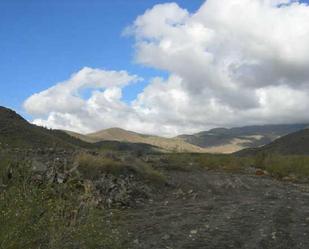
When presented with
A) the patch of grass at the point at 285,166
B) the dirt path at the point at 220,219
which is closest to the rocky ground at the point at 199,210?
the dirt path at the point at 220,219

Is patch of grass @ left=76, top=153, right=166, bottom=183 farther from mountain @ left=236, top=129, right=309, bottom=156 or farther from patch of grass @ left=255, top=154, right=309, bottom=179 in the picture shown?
mountain @ left=236, top=129, right=309, bottom=156

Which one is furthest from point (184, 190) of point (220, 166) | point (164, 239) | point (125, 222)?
point (220, 166)

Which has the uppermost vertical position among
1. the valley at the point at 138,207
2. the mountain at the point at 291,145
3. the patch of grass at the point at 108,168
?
the mountain at the point at 291,145

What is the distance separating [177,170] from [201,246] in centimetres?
1404

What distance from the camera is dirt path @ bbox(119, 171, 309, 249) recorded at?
8.98 metres

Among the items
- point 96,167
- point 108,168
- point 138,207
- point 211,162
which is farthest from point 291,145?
point 138,207

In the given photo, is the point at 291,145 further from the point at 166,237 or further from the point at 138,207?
the point at 166,237

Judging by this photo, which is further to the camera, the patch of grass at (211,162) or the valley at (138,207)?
the patch of grass at (211,162)

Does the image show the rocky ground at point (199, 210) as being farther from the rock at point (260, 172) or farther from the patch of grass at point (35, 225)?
the rock at point (260, 172)

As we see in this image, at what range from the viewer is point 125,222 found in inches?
427

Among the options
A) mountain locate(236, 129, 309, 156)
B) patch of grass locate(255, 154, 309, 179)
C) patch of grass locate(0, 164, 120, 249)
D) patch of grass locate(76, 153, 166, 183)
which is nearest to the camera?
patch of grass locate(0, 164, 120, 249)

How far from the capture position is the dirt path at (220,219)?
29.5ft

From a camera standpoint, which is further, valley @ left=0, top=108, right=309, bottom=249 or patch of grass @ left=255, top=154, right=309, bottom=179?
patch of grass @ left=255, top=154, right=309, bottom=179

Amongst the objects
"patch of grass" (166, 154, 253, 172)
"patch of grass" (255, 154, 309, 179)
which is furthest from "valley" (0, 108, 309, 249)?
"patch of grass" (166, 154, 253, 172)
